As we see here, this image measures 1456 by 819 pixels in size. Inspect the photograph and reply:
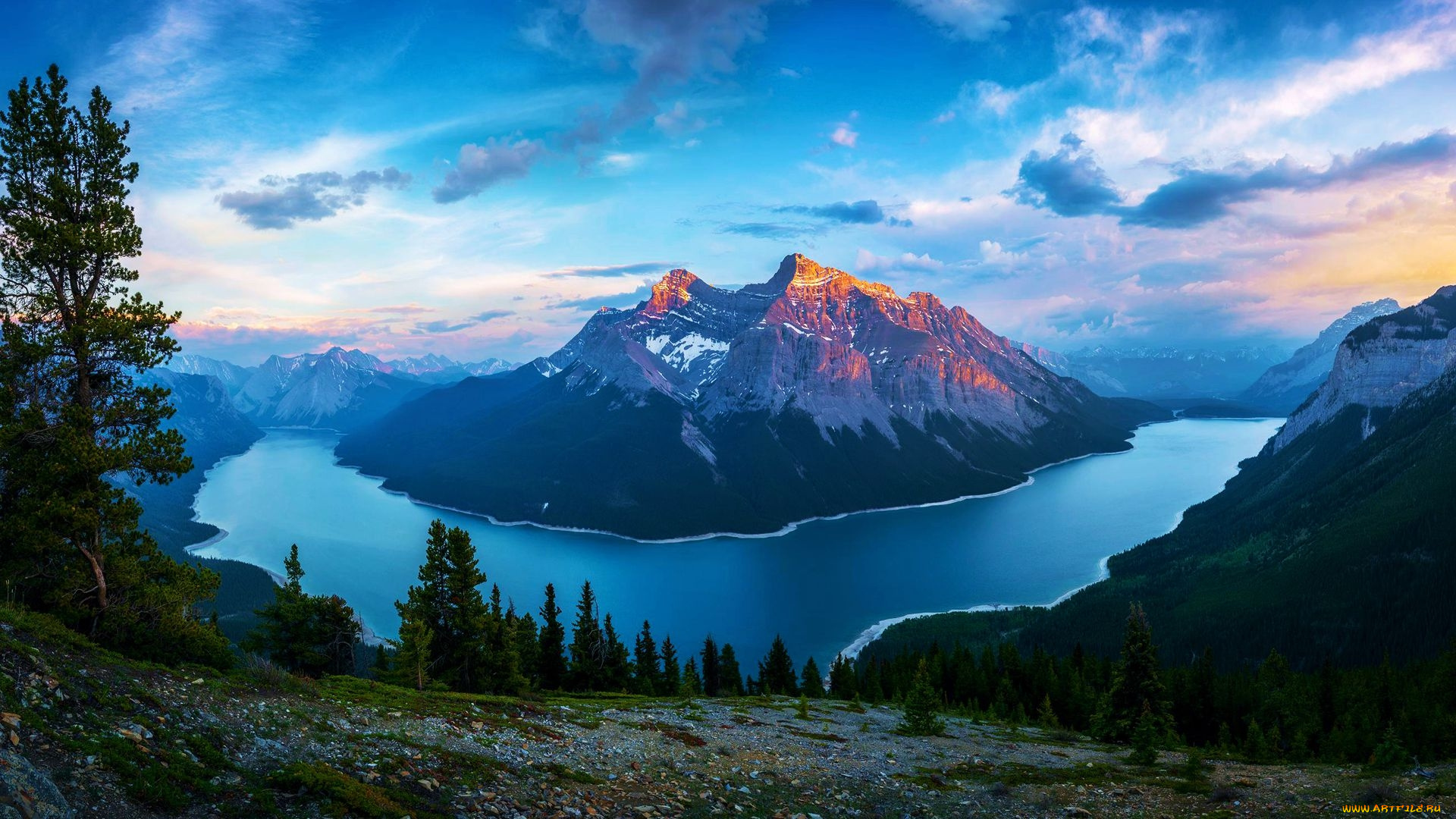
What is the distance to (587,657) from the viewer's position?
67.4 meters

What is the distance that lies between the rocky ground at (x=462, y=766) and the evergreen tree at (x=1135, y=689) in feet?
47.9

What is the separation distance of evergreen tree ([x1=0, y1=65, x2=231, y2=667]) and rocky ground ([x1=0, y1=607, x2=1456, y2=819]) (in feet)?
12.2

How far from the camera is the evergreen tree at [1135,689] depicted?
47109mm

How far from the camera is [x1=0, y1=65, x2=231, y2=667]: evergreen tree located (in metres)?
21.2

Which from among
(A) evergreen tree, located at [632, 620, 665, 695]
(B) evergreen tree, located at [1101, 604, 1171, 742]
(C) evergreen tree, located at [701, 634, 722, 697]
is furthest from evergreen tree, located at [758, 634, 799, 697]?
(B) evergreen tree, located at [1101, 604, 1171, 742]

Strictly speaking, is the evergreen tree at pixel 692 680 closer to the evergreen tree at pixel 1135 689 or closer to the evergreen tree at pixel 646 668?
the evergreen tree at pixel 646 668

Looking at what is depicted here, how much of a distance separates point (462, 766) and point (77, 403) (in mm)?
18554

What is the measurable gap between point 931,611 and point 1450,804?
170 metres

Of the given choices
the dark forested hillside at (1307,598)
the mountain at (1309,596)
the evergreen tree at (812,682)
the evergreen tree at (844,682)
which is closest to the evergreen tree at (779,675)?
the evergreen tree at (812,682)

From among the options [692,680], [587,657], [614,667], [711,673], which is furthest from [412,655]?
[711,673]

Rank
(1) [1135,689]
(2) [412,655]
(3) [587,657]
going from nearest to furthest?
(2) [412,655]
(1) [1135,689]
(3) [587,657]

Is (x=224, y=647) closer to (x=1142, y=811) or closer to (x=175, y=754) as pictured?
(x=175, y=754)

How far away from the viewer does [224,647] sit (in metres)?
25.0

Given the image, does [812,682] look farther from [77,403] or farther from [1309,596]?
[1309,596]
